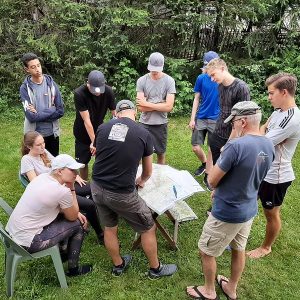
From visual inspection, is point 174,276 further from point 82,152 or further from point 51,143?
point 51,143

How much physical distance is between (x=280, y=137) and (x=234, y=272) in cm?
124

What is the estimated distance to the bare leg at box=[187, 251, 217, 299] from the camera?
290 cm

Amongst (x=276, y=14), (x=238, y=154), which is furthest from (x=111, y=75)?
(x=238, y=154)

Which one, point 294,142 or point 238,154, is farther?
point 294,142

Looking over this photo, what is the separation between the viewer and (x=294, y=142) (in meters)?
3.15

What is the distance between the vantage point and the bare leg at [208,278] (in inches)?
114

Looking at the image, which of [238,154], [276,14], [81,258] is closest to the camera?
[238,154]

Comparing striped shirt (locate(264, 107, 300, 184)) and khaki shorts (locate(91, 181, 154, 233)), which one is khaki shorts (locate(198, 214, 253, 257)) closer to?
khaki shorts (locate(91, 181, 154, 233))

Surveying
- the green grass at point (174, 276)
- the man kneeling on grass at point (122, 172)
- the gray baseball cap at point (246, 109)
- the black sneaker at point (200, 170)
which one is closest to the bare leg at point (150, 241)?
the man kneeling on grass at point (122, 172)

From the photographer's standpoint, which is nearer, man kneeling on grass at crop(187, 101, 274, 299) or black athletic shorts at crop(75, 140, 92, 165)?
man kneeling on grass at crop(187, 101, 274, 299)

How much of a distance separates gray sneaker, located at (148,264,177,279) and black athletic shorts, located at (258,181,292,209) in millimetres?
1094

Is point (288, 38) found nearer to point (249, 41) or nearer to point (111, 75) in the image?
point (249, 41)

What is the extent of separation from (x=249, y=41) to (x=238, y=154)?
603 cm

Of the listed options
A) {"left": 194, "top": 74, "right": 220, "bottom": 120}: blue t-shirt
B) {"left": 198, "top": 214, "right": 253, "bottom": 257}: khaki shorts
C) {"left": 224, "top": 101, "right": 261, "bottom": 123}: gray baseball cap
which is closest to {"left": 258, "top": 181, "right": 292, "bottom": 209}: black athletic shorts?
{"left": 198, "top": 214, "right": 253, "bottom": 257}: khaki shorts
